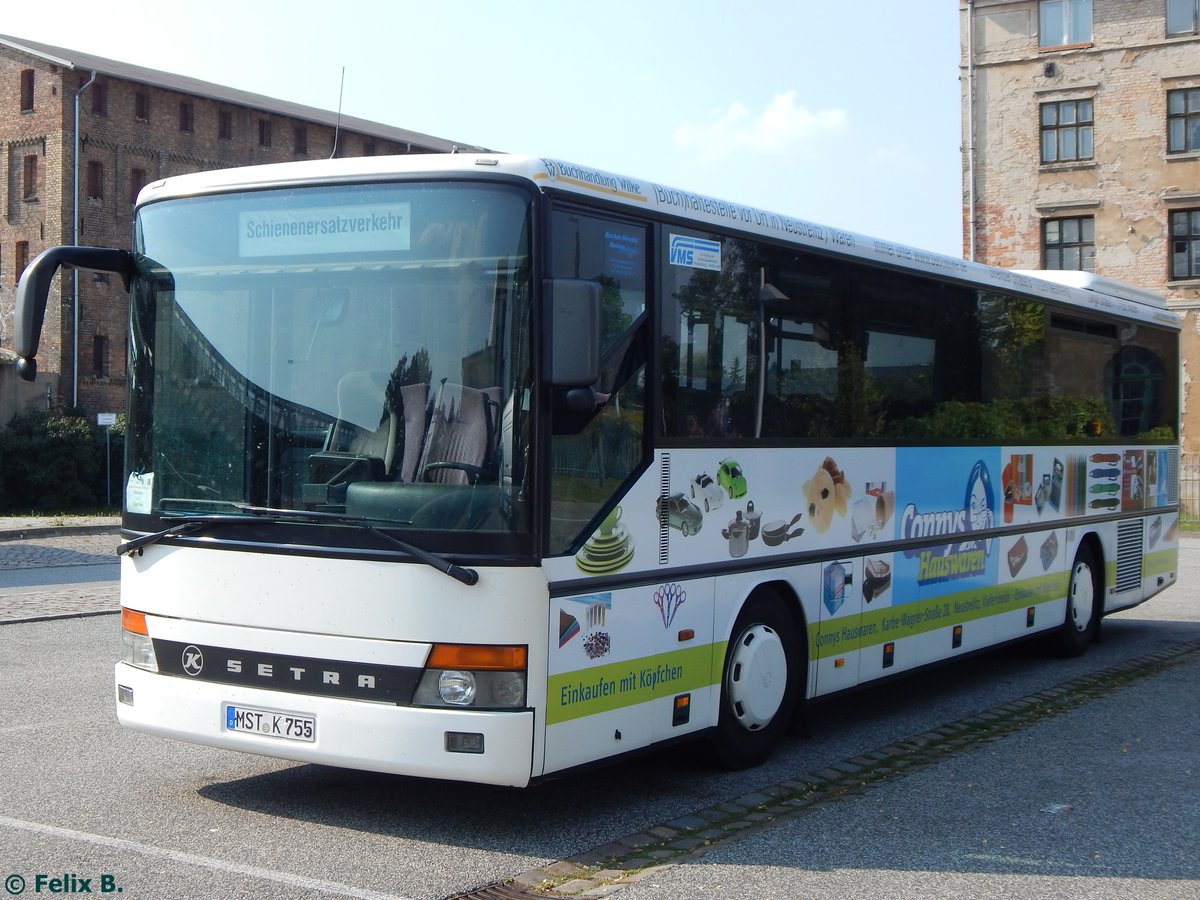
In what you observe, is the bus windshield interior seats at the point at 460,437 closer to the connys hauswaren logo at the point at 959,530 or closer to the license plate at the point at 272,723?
the license plate at the point at 272,723

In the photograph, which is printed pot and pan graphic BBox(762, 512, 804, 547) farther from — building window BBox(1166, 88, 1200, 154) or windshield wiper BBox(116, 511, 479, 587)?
building window BBox(1166, 88, 1200, 154)

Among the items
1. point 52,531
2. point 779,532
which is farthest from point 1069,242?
point 779,532

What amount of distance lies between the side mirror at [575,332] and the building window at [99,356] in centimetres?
5649

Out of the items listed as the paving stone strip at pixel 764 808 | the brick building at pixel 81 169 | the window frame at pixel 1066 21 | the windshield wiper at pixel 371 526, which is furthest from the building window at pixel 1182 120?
the windshield wiper at pixel 371 526

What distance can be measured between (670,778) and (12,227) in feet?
195

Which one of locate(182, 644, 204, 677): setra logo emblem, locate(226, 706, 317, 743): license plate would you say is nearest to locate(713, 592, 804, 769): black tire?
locate(226, 706, 317, 743): license plate

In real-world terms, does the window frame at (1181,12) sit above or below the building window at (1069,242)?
above

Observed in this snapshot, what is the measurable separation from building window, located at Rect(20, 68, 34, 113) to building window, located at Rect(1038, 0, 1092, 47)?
4053cm

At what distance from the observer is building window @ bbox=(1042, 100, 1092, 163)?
154 ft

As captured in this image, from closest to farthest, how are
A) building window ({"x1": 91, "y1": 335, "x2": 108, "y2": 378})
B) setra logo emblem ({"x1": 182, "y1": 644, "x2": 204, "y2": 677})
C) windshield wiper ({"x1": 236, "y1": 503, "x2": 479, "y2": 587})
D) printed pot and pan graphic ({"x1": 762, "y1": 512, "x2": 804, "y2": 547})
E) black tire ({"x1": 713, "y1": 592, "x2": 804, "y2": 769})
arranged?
1. windshield wiper ({"x1": 236, "y1": 503, "x2": 479, "y2": 587})
2. setra logo emblem ({"x1": 182, "y1": 644, "x2": 204, "y2": 677})
3. black tire ({"x1": 713, "y1": 592, "x2": 804, "y2": 769})
4. printed pot and pan graphic ({"x1": 762, "y1": 512, "x2": 804, "y2": 547})
5. building window ({"x1": 91, "y1": 335, "x2": 108, "y2": 378})

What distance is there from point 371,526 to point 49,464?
161ft

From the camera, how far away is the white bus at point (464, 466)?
242 inches

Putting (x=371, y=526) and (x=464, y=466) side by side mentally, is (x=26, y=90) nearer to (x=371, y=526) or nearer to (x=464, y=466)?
(x=371, y=526)

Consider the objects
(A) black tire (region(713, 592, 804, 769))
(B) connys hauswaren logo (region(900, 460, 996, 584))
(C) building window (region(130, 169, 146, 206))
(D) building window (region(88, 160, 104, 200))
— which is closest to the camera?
(A) black tire (region(713, 592, 804, 769))
